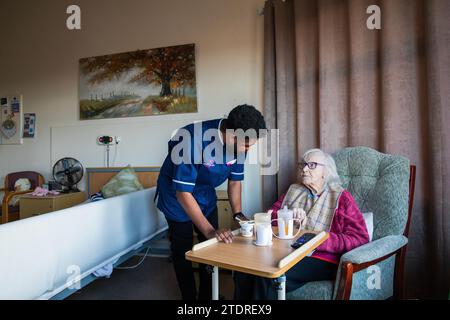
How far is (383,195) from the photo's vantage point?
5.28 feet

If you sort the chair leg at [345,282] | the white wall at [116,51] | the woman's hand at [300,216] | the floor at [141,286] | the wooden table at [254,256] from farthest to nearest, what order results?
the white wall at [116,51], the floor at [141,286], the woman's hand at [300,216], the chair leg at [345,282], the wooden table at [254,256]

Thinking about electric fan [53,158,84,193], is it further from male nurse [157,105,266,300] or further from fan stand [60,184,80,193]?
male nurse [157,105,266,300]

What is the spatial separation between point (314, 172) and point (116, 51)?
107 inches

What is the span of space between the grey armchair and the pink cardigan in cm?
7

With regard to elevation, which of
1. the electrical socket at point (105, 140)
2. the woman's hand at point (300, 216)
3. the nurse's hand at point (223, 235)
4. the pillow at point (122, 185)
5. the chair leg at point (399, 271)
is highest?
the electrical socket at point (105, 140)

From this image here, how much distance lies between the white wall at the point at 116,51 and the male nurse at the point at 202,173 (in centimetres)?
109

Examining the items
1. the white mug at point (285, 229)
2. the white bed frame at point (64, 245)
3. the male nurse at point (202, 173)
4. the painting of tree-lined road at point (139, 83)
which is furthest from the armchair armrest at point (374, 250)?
the painting of tree-lined road at point (139, 83)

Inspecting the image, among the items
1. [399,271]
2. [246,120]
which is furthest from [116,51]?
[399,271]

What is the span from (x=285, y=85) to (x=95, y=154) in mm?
2329

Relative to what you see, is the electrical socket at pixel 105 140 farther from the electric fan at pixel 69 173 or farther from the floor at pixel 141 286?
the floor at pixel 141 286

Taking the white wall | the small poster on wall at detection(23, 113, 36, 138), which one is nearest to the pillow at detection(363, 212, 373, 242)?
the white wall

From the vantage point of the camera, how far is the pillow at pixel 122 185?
2572mm
